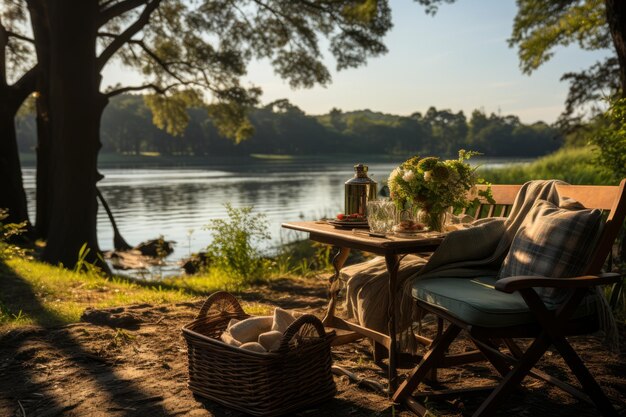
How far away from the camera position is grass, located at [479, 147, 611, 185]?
10789 mm

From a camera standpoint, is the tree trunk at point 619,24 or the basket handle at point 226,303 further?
the tree trunk at point 619,24

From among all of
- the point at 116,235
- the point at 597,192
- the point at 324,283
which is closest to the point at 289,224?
the point at 597,192

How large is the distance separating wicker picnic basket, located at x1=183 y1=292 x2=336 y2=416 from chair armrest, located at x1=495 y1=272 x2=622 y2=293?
3.18 feet

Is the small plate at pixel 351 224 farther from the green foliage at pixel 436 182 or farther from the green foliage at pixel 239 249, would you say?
the green foliage at pixel 239 249

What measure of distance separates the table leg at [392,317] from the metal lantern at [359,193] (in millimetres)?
775

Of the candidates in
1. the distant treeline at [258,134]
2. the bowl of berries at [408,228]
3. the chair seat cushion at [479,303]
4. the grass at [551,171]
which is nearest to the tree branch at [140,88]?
the grass at [551,171]

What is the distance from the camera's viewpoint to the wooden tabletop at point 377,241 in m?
3.03

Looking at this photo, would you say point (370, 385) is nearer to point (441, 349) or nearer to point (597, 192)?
point (441, 349)

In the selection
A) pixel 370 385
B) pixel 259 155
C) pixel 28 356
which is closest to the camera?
pixel 370 385

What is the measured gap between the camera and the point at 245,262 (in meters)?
6.68

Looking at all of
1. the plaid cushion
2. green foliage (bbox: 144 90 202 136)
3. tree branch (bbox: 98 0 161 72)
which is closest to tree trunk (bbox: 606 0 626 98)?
the plaid cushion

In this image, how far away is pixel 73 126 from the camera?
8.29 meters

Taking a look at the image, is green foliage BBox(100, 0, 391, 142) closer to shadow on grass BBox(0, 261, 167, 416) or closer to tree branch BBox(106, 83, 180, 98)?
tree branch BBox(106, 83, 180, 98)

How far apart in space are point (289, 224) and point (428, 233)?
0.93 metres
